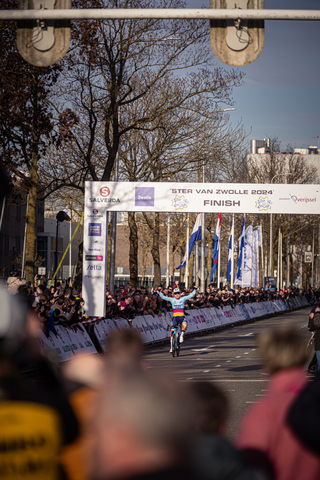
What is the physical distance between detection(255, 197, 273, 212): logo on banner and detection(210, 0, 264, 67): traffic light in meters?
15.8

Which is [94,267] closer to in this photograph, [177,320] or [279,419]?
[177,320]

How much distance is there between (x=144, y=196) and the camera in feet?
75.4

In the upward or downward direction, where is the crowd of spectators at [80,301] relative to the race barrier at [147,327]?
upward

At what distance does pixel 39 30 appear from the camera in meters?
7.63

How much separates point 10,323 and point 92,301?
65.7 feet

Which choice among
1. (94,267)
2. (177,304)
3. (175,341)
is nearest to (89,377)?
(175,341)

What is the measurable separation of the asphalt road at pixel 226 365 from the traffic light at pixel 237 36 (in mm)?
3038

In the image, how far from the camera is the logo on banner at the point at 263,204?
917 inches

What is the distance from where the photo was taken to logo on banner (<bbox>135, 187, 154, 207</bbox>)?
75.4 ft

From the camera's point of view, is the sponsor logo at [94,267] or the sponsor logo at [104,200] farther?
the sponsor logo at [104,200]

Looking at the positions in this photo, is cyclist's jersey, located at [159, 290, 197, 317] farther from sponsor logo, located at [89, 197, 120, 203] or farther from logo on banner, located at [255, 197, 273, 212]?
logo on banner, located at [255, 197, 273, 212]

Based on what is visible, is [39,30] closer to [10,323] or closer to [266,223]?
[10,323]

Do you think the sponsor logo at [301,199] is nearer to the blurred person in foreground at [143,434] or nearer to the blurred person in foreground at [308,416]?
the blurred person in foreground at [308,416]

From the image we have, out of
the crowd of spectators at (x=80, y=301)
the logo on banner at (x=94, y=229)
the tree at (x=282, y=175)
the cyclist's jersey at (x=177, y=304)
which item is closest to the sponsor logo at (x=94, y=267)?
the crowd of spectators at (x=80, y=301)
